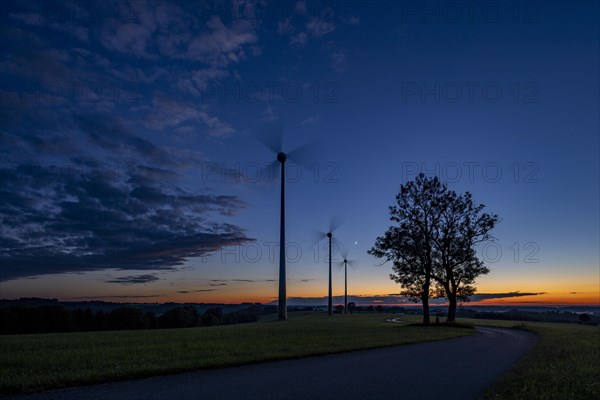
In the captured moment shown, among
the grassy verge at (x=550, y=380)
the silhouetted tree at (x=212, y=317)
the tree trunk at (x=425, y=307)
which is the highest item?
the grassy verge at (x=550, y=380)

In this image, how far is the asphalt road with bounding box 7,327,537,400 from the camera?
1082 centimetres

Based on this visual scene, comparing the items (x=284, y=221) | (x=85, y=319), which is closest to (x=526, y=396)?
(x=284, y=221)

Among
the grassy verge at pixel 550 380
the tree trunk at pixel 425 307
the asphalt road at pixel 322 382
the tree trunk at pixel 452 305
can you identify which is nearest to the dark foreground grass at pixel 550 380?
the grassy verge at pixel 550 380

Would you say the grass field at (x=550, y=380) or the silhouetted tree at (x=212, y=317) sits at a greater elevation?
the grass field at (x=550, y=380)

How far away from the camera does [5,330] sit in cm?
6644

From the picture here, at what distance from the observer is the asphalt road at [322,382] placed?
10.8 meters

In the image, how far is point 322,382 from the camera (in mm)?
12602

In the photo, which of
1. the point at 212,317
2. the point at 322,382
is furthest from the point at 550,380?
the point at 212,317

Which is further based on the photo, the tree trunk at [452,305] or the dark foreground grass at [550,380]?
the tree trunk at [452,305]

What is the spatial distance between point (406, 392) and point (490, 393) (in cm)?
237

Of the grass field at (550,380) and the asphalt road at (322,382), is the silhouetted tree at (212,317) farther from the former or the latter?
the grass field at (550,380)

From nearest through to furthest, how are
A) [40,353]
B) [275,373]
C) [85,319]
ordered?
[275,373]
[40,353]
[85,319]

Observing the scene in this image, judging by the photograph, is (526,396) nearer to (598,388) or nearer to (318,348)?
(598,388)

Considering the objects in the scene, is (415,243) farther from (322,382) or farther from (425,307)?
(322,382)
